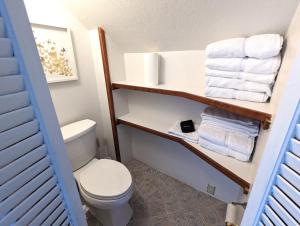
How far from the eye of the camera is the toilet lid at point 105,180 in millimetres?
1181

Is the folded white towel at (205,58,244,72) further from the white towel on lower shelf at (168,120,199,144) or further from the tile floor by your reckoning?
the tile floor

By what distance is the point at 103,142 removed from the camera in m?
1.99

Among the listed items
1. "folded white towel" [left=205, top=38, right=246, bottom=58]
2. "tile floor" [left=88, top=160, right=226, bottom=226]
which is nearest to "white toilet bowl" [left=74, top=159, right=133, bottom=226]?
"tile floor" [left=88, top=160, right=226, bottom=226]

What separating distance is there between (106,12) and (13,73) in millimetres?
1052

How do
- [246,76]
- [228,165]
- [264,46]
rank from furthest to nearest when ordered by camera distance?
[228,165] → [246,76] → [264,46]

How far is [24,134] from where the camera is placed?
46 centimetres

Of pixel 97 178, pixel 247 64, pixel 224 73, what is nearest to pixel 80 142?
pixel 97 178

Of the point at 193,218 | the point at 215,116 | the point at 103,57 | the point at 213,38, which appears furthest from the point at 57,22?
the point at 193,218

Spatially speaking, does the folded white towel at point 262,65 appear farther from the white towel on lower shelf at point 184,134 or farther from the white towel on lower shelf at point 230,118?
the white towel on lower shelf at point 184,134

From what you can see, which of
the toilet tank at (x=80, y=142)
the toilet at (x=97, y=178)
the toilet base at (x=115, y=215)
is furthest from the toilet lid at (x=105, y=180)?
the toilet base at (x=115, y=215)

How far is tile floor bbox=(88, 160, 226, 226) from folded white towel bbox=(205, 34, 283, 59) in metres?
1.38

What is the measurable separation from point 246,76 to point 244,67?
0.16 ft

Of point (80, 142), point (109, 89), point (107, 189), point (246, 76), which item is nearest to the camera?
point (246, 76)

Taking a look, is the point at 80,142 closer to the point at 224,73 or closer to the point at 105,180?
the point at 105,180
